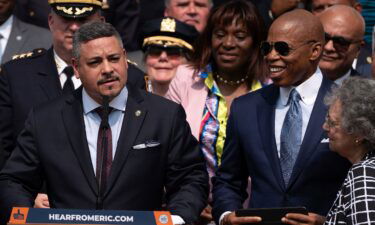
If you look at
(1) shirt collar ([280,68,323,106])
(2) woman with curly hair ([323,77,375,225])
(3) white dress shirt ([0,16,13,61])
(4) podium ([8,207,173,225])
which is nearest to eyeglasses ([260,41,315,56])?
(1) shirt collar ([280,68,323,106])

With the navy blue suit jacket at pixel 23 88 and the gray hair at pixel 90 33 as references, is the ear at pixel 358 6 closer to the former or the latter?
the navy blue suit jacket at pixel 23 88

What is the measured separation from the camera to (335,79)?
775cm

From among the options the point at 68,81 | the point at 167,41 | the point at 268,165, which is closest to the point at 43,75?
the point at 68,81

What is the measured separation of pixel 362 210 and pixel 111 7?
4945 mm

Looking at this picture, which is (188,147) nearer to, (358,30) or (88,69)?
(88,69)

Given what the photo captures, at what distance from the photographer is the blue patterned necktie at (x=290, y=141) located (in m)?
6.37

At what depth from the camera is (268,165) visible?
21.0 ft

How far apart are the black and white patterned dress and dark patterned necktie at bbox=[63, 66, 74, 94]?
7.23 ft

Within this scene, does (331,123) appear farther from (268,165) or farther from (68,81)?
(68,81)

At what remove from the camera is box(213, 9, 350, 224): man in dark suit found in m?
6.32

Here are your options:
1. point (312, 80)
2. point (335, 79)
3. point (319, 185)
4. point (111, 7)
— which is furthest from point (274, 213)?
point (111, 7)

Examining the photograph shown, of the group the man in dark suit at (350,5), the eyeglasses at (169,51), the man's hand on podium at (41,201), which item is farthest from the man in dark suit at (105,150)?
the man in dark suit at (350,5)

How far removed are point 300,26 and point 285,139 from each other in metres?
0.74

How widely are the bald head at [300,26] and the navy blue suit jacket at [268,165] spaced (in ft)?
1.03
